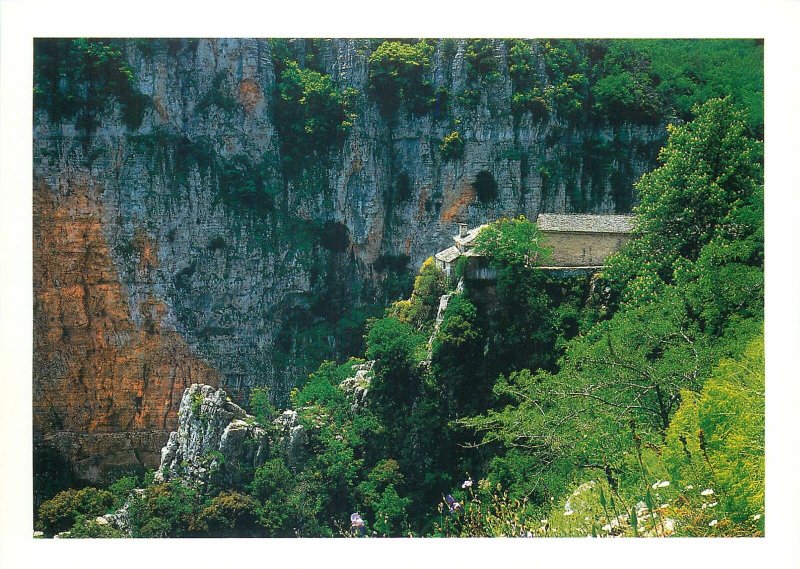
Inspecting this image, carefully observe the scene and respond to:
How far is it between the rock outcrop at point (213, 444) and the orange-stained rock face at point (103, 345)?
76.9 inches

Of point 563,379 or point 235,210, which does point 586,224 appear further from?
point 235,210

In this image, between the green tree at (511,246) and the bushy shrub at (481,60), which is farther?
the bushy shrub at (481,60)

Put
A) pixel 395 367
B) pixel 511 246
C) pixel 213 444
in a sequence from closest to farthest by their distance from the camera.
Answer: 1. pixel 511 246
2. pixel 213 444
3. pixel 395 367

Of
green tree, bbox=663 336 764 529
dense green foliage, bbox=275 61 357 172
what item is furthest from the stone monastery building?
dense green foliage, bbox=275 61 357 172

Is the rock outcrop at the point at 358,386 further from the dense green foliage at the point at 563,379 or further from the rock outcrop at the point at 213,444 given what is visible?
the rock outcrop at the point at 213,444

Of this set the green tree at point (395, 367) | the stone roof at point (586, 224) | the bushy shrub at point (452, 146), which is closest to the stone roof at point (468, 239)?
the stone roof at point (586, 224)

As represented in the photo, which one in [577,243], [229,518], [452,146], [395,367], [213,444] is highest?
[452,146]

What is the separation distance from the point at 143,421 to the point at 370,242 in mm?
5184

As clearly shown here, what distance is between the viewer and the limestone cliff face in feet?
48.0

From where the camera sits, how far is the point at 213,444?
35.6 ft

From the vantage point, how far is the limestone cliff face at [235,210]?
14.6 meters

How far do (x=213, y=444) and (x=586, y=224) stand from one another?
5346 mm

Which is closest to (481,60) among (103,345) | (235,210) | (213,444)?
(235,210)

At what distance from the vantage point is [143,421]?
15.7m
